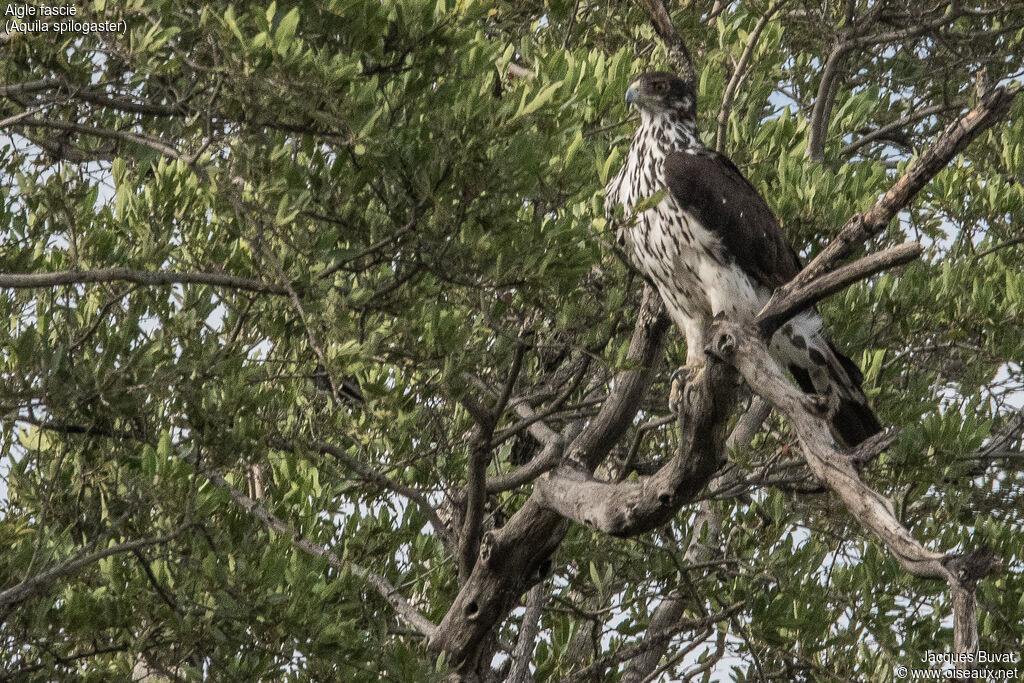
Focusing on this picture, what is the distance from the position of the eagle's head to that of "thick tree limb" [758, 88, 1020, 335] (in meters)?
2.25

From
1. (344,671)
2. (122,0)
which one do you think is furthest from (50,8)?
(344,671)

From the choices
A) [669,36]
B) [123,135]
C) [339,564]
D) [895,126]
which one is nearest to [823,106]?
[895,126]

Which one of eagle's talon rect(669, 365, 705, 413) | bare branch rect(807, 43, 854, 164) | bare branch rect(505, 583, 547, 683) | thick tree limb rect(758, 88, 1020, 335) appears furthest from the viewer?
bare branch rect(807, 43, 854, 164)

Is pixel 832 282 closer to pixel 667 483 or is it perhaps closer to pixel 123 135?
pixel 667 483

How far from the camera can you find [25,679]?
411cm

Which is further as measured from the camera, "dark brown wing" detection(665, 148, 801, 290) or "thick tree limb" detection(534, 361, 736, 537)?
"dark brown wing" detection(665, 148, 801, 290)

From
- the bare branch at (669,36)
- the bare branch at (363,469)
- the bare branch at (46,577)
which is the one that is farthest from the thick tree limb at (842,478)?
the bare branch at (669,36)

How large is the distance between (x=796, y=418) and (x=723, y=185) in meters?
2.15

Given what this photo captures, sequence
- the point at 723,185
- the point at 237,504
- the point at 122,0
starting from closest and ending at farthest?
the point at 122,0, the point at 237,504, the point at 723,185

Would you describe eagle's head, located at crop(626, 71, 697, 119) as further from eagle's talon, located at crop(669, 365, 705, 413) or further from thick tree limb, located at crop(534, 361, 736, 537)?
thick tree limb, located at crop(534, 361, 736, 537)

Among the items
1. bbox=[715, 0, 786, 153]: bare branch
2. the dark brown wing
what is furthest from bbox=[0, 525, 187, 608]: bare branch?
bbox=[715, 0, 786, 153]: bare branch

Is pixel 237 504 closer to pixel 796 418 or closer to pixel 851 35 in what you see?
pixel 796 418

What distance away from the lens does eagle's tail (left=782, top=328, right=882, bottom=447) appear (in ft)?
15.9

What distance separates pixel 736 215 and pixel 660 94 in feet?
2.83
